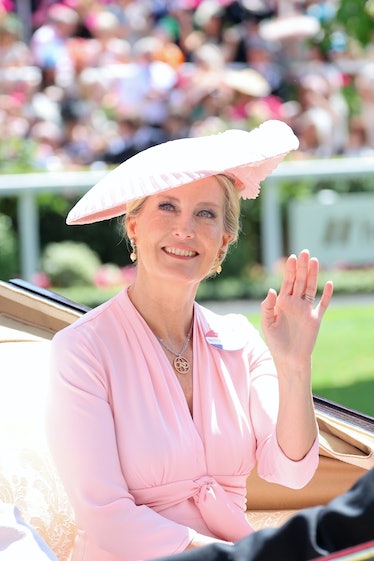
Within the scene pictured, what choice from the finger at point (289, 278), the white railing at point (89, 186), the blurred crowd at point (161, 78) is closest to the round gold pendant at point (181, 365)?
the finger at point (289, 278)

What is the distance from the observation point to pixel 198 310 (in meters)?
3.12

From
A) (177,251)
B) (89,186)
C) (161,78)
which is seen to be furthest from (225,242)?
(161,78)

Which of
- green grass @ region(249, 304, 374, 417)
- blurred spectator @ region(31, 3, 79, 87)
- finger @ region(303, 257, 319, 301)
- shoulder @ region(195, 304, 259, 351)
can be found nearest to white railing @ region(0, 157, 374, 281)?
green grass @ region(249, 304, 374, 417)

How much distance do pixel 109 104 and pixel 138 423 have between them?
361 inches

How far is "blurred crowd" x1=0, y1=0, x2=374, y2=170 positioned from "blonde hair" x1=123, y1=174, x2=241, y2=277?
7681 mm

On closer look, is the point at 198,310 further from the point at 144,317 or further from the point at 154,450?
the point at 154,450

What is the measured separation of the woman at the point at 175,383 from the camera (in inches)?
105

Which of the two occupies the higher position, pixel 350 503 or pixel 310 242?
pixel 350 503

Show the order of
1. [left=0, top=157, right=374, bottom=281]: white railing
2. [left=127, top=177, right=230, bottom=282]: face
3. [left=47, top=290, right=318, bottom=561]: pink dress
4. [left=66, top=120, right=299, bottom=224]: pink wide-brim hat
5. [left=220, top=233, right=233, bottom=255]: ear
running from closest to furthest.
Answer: [left=47, top=290, right=318, bottom=561]: pink dress → [left=66, top=120, right=299, bottom=224]: pink wide-brim hat → [left=127, top=177, right=230, bottom=282]: face → [left=220, top=233, right=233, bottom=255]: ear → [left=0, top=157, right=374, bottom=281]: white railing

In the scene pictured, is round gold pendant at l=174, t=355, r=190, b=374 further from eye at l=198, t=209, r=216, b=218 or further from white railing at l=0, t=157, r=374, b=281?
white railing at l=0, t=157, r=374, b=281

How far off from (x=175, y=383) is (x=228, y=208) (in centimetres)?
48

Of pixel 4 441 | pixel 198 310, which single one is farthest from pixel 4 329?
pixel 198 310

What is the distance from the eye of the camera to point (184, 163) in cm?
279

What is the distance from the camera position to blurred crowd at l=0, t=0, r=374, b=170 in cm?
1138
